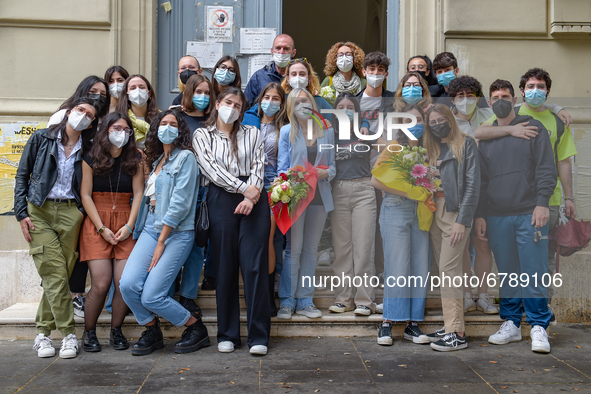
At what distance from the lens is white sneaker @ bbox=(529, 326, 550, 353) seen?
4617 millimetres

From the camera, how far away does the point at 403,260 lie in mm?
4805

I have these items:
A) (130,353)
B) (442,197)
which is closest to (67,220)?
(130,353)

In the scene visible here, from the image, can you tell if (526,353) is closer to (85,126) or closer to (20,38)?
(85,126)

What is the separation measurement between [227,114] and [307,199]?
1.03 metres

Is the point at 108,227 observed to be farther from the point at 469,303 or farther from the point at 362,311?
the point at 469,303

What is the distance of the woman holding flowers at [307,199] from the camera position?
489 centimetres

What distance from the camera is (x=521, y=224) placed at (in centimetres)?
480

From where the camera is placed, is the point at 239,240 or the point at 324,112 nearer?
the point at 239,240

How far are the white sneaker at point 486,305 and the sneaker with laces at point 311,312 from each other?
1.56m

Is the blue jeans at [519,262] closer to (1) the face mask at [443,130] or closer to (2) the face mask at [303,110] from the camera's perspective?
(1) the face mask at [443,130]

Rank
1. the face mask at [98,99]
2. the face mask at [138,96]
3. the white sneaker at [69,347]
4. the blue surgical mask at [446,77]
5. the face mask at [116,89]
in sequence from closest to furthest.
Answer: the white sneaker at [69,347]
the face mask at [98,99]
the face mask at [138,96]
the face mask at [116,89]
the blue surgical mask at [446,77]

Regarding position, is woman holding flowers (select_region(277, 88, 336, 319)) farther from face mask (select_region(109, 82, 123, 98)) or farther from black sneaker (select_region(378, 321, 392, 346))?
face mask (select_region(109, 82, 123, 98))

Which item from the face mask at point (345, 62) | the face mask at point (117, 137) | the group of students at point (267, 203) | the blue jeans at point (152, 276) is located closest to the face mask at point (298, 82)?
the group of students at point (267, 203)

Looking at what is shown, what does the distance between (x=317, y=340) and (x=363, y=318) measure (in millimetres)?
479
